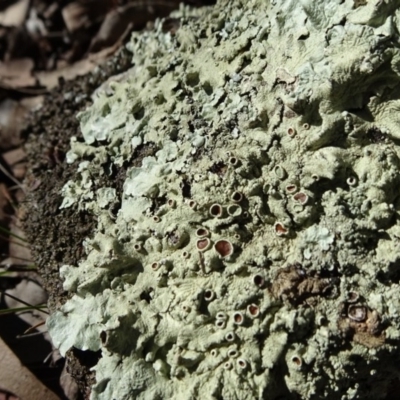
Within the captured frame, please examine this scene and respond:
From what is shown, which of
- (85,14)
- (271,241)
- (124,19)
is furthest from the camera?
(85,14)

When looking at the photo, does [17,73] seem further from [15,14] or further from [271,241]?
[271,241]

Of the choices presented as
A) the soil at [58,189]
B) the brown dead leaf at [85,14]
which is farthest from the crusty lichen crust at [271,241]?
the brown dead leaf at [85,14]

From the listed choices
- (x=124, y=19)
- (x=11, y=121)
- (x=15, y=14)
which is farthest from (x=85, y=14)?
(x=11, y=121)

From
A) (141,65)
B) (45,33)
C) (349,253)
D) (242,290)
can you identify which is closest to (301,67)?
(349,253)

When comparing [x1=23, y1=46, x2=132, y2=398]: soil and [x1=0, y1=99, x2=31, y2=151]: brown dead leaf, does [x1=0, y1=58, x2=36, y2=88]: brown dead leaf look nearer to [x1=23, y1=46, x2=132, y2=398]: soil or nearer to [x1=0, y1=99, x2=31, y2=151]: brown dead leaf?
[x1=0, y1=99, x2=31, y2=151]: brown dead leaf

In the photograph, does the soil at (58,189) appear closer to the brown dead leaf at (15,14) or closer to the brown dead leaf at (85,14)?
the brown dead leaf at (85,14)

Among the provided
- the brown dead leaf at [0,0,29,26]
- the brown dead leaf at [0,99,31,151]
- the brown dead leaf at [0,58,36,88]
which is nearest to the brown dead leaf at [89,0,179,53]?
the brown dead leaf at [0,58,36,88]

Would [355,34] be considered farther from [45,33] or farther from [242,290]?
[45,33]

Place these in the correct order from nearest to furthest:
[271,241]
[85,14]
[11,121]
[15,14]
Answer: [271,241]
[11,121]
[85,14]
[15,14]
